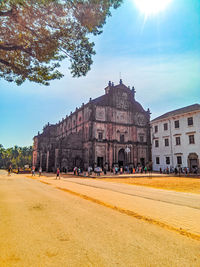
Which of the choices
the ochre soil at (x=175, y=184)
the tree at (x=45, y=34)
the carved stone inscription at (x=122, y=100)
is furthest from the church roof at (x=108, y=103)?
the tree at (x=45, y=34)

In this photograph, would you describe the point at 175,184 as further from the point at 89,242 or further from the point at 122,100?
the point at 122,100

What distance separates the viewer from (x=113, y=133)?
144 ft

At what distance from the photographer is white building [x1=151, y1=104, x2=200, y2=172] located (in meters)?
32.0

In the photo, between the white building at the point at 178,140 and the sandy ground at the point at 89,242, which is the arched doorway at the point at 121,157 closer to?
the white building at the point at 178,140

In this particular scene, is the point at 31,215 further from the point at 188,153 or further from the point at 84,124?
the point at 84,124

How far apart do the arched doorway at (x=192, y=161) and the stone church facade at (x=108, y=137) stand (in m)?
13.4

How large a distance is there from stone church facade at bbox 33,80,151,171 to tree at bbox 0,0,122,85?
104 ft

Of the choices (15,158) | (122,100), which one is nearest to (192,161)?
(122,100)

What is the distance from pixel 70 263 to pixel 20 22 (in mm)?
9122

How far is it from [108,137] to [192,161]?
18.9 m

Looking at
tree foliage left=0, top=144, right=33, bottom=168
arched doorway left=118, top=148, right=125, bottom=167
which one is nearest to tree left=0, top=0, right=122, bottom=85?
arched doorway left=118, top=148, right=125, bottom=167

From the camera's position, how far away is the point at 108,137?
141 ft

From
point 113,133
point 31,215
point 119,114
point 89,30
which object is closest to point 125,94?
point 119,114

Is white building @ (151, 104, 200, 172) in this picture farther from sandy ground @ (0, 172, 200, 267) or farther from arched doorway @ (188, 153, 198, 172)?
sandy ground @ (0, 172, 200, 267)
